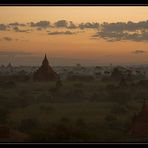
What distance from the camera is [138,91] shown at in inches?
Answer: 141

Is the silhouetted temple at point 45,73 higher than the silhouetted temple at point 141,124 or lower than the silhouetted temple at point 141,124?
higher

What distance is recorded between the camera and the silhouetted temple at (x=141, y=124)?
350 cm

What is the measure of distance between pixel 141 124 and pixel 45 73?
1167mm

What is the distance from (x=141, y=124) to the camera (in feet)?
11.5

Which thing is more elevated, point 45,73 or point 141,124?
point 45,73

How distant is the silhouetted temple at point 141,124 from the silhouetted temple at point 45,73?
3.24 ft

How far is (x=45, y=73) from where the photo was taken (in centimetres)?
353

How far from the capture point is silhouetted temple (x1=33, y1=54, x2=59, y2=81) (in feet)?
11.6

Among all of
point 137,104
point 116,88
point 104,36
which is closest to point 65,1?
point 104,36

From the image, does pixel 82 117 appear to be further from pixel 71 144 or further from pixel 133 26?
pixel 133 26

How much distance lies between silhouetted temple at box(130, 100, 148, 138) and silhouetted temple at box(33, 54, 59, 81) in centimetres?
99

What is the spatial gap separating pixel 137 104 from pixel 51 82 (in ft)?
3.20

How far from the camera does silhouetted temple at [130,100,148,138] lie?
138 inches

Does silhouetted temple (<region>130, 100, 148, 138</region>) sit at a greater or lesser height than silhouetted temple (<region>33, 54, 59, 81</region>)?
lesser
